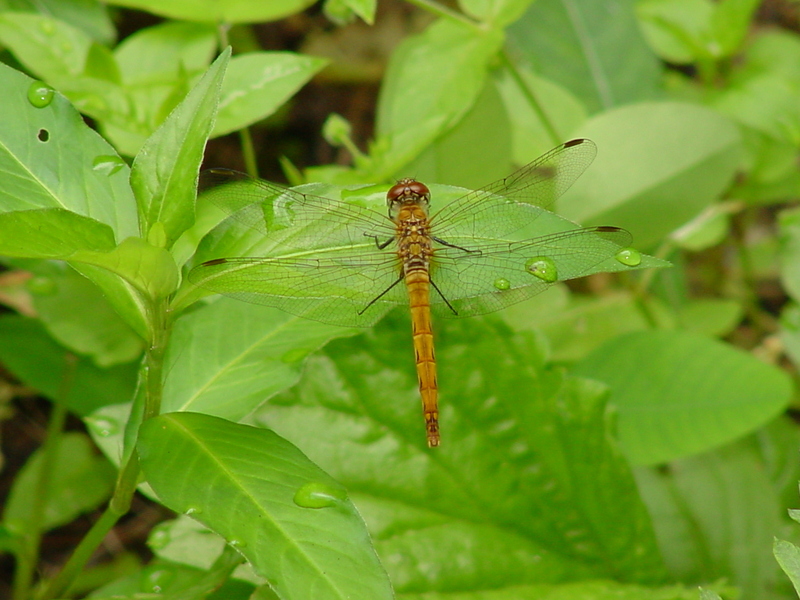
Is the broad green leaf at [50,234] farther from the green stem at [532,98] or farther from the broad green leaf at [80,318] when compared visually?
the green stem at [532,98]

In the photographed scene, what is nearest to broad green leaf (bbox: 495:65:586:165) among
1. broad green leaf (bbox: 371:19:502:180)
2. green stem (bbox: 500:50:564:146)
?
green stem (bbox: 500:50:564:146)

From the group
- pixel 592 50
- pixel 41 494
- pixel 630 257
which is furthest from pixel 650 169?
pixel 41 494

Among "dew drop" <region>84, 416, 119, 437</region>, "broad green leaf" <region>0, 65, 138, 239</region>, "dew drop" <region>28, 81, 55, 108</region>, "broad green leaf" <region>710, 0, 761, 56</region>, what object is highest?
"broad green leaf" <region>710, 0, 761, 56</region>

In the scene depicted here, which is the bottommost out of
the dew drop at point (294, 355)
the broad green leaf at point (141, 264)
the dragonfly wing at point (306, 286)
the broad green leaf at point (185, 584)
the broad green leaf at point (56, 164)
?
the broad green leaf at point (185, 584)

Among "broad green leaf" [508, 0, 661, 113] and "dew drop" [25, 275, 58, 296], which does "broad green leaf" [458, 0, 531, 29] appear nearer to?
"broad green leaf" [508, 0, 661, 113]

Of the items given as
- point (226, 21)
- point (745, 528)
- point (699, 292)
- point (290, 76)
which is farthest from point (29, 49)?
point (699, 292)

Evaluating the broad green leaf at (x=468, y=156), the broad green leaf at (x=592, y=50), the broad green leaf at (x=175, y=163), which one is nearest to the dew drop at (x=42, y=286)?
the broad green leaf at (x=175, y=163)
